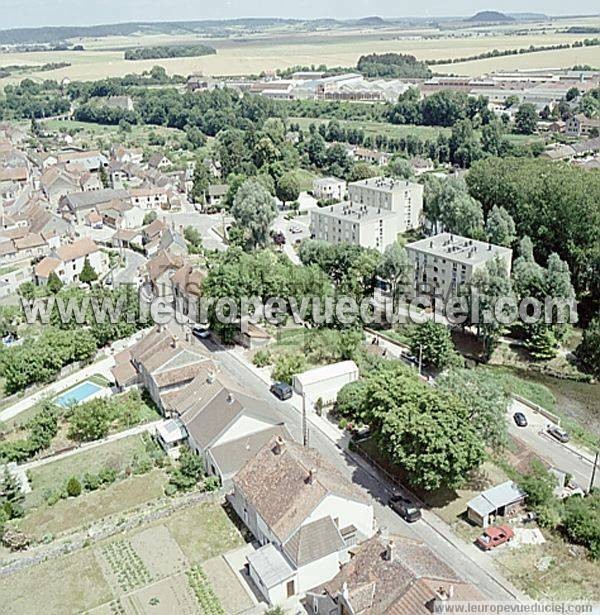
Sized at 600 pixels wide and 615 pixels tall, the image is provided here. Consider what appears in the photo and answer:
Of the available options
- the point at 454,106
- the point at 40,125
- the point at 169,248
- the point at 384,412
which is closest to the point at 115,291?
the point at 169,248

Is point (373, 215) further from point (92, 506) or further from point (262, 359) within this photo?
point (92, 506)

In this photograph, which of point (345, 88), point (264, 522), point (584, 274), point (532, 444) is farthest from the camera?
point (345, 88)

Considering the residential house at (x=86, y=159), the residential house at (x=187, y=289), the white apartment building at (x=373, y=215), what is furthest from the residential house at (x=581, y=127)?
the residential house at (x=187, y=289)

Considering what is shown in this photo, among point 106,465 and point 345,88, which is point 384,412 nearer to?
point 106,465

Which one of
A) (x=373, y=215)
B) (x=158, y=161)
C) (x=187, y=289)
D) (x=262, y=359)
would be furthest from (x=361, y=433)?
(x=158, y=161)

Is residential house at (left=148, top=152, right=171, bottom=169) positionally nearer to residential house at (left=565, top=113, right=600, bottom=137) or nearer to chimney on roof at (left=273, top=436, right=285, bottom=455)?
residential house at (left=565, top=113, right=600, bottom=137)

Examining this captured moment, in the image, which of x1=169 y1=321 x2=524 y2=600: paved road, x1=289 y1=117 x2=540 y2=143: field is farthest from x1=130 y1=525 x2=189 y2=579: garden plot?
x1=289 y1=117 x2=540 y2=143: field

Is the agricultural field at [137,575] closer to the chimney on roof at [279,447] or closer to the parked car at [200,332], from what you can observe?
the chimney on roof at [279,447]
